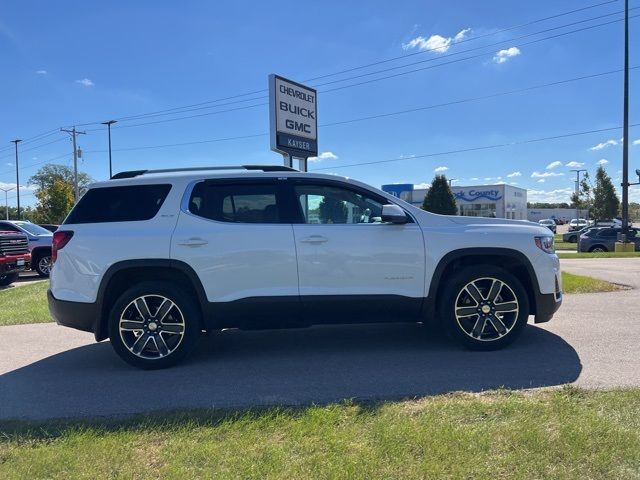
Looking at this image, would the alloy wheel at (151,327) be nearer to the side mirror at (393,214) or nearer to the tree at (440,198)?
the side mirror at (393,214)

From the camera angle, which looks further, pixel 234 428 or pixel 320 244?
pixel 320 244

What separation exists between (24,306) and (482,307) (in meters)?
7.85

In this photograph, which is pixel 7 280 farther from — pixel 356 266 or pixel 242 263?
pixel 356 266

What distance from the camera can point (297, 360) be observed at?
530cm

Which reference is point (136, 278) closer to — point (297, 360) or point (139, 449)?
point (297, 360)

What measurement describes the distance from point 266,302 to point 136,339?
4.42 ft

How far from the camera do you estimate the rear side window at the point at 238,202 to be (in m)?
5.17

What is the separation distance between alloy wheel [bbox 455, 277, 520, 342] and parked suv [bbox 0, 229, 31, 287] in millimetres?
11480

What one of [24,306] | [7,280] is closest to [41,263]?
[7,280]

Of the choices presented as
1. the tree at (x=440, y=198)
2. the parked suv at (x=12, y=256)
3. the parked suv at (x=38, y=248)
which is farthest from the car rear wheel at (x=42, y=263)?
the tree at (x=440, y=198)

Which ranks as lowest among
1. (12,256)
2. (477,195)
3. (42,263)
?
(42,263)

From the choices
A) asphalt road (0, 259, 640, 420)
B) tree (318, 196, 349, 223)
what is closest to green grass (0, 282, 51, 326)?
asphalt road (0, 259, 640, 420)

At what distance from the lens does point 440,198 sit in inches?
1330

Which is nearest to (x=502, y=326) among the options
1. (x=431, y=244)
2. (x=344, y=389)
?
(x=431, y=244)
